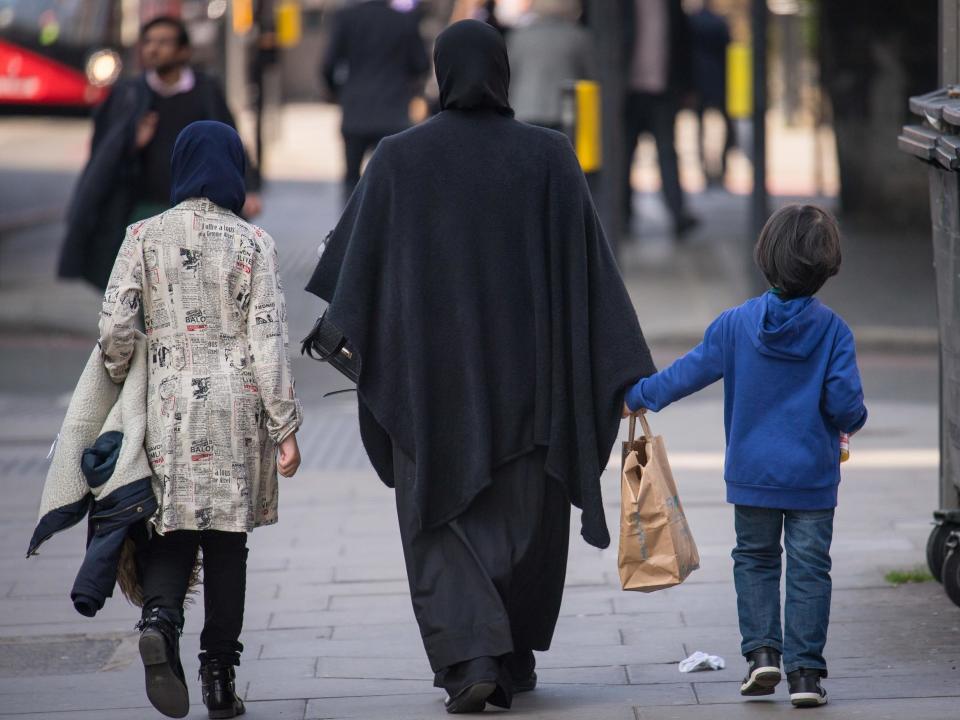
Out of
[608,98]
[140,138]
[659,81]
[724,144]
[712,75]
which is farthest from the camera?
[712,75]

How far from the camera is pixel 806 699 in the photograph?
418cm

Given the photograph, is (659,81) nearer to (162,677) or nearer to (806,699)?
(806,699)

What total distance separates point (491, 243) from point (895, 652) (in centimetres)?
165

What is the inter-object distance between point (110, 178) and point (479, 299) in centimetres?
342

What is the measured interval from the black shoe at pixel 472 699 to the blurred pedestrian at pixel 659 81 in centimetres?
888

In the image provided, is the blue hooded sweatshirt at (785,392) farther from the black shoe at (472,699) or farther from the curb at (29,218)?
the curb at (29,218)

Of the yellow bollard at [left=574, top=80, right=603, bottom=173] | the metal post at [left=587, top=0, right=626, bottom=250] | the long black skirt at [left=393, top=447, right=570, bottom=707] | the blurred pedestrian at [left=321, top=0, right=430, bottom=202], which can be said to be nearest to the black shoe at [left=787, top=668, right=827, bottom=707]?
the long black skirt at [left=393, top=447, right=570, bottom=707]

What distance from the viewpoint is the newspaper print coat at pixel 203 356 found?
4.25 m

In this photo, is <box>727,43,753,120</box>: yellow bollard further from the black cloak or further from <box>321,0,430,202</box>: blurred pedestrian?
the black cloak

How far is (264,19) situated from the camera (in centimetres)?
1798

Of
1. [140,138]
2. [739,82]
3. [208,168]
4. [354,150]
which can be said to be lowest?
[739,82]

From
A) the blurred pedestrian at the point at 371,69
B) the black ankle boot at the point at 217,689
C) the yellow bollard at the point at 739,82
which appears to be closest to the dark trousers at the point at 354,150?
the blurred pedestrian at the point at 371,69

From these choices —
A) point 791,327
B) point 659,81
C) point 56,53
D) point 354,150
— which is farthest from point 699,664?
point 56,53

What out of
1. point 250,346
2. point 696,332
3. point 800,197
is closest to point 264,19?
point 800,197
